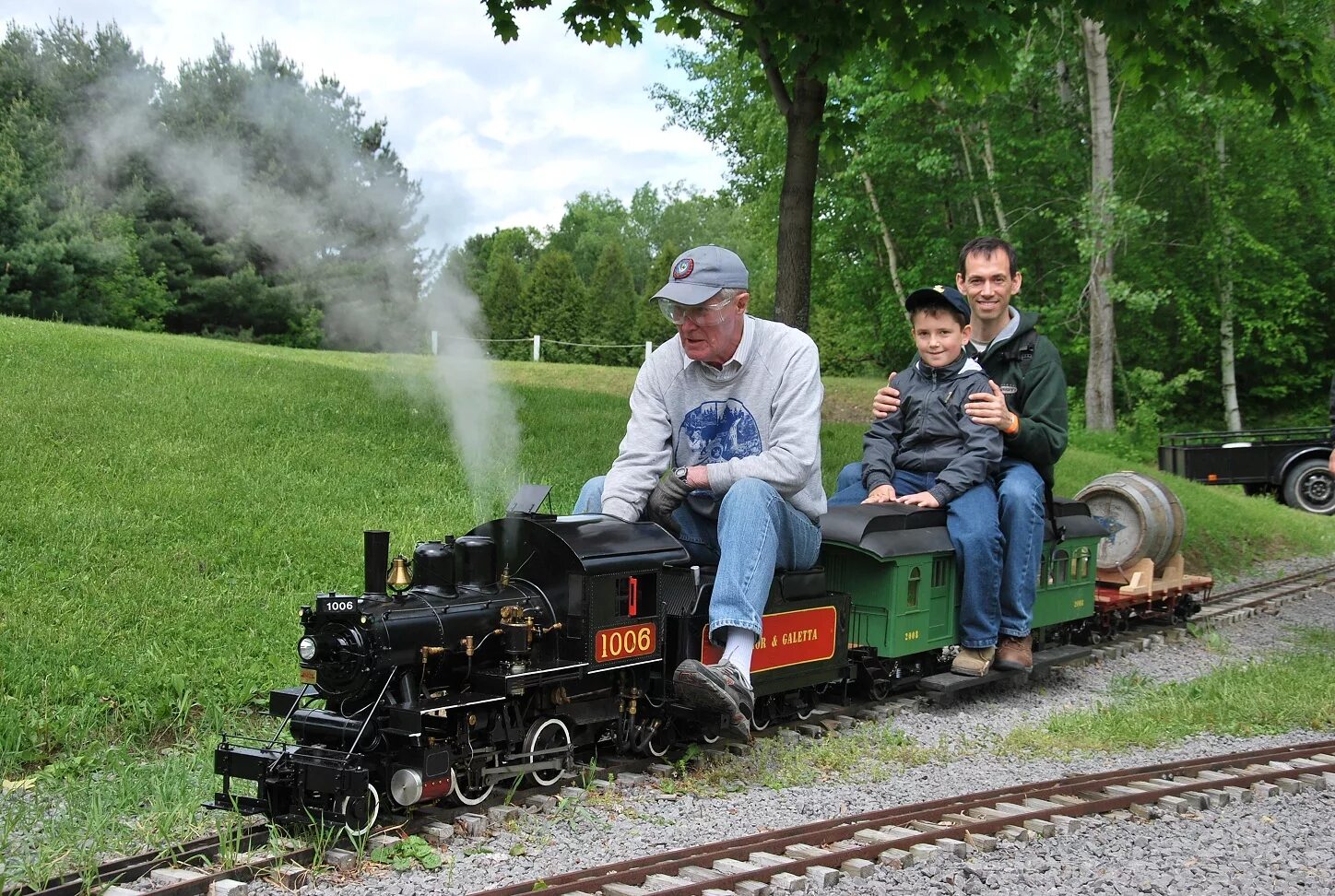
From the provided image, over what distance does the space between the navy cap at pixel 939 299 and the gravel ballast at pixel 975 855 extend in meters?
2.34

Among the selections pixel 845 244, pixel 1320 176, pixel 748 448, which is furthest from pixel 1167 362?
pixel 748 448

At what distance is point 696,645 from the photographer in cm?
532

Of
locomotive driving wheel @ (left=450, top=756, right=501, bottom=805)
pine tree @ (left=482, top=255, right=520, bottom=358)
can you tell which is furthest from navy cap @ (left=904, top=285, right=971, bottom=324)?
pine tree @ (left=482, top=255, right=520, bottom=358)

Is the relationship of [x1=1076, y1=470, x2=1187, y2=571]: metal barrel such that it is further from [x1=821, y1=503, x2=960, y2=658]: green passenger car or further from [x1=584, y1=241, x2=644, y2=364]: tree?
[x1=584, y1=241, x2=644, y2=364]: tree

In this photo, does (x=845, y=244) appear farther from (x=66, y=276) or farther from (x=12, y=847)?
(x=12, y=847)

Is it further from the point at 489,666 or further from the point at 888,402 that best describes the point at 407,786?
the point at 888,402

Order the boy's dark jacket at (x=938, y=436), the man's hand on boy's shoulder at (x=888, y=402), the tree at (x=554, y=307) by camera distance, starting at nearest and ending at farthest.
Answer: the boy's dark jacket at (x=938, y=436), the man's hand on boy's shoulder at (x=888, y=402), the tree at (x=554, y=307)

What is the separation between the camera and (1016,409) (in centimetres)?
698

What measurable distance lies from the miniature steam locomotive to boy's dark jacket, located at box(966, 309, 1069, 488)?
3.89 ft

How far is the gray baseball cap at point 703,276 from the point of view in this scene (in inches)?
→ 200

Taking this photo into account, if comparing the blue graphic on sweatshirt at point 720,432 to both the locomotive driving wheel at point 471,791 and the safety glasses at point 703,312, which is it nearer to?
the safety glasses at point 703,312

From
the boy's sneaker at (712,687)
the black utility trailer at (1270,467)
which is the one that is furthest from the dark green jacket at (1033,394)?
the black utility trailer at (1270,467)

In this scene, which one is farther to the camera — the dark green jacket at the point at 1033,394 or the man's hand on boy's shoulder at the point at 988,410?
the dark green jacket at the point at 1033,394

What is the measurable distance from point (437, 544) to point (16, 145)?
13617 mm
